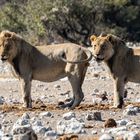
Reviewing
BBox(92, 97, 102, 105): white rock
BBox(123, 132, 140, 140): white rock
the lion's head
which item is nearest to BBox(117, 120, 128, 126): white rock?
BBox(123, 132, 140, 140): white rock

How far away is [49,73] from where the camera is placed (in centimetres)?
1488

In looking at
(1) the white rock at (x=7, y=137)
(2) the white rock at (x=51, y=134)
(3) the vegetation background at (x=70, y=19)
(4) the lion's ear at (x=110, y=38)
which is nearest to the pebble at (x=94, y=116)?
(2) the white rock at (x=51, y=134)

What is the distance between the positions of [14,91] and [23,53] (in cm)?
544

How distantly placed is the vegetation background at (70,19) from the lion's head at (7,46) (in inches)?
957

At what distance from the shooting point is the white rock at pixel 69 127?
10481 mm

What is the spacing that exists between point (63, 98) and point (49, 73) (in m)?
3.17

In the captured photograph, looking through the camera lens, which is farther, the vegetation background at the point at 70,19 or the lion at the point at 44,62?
the vegetation background at the point at 70,19

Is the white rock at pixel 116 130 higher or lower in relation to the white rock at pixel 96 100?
lower

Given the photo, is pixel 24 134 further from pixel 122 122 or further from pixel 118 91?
pixel 118 91

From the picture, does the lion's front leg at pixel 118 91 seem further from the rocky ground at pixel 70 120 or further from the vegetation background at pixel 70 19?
the vegetation background at pixel 70 19

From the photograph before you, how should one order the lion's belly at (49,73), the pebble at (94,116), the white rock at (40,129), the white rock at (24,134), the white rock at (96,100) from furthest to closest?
the white rock at (96,100)
the lion's belly at (49,73)
the pebble at (94,116)
the white rock at (40,129)
the white rock at (24,134)

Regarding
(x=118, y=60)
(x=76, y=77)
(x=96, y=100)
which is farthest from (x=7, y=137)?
(x=96, y=100)

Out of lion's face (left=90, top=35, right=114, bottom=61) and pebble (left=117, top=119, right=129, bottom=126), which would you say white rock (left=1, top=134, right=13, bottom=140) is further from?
lion's face (left=90, top=35, right=114, bottom=61)

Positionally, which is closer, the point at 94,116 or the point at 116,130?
the point at 116,130
